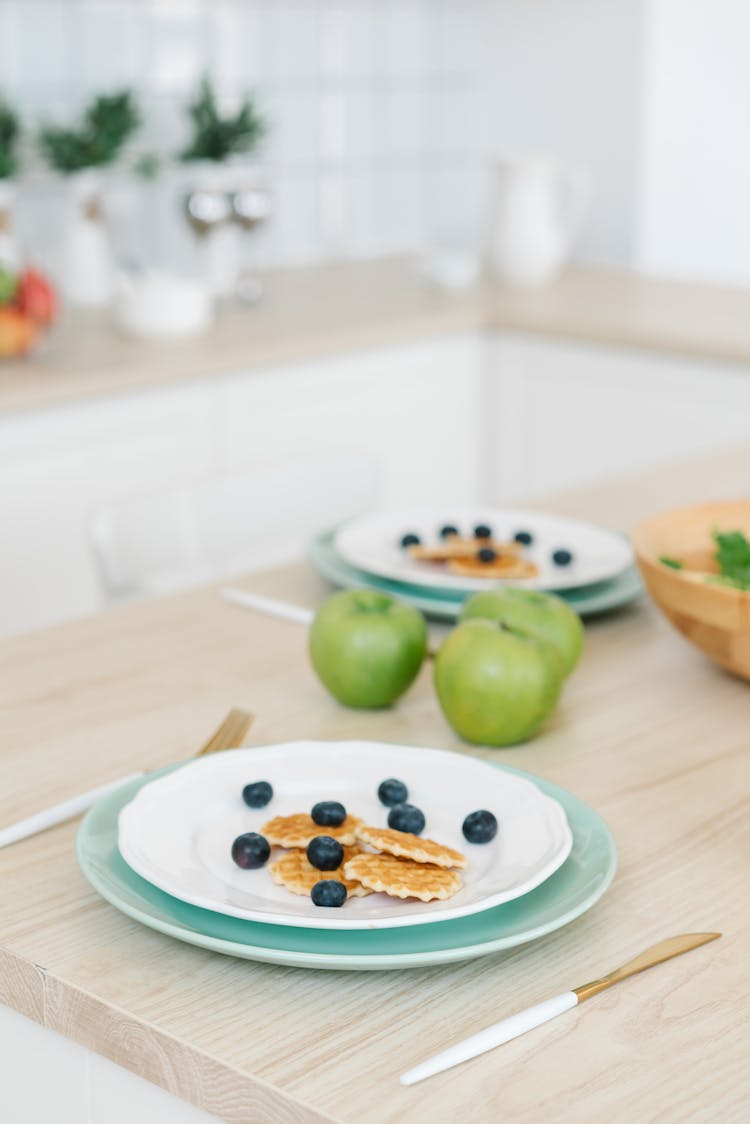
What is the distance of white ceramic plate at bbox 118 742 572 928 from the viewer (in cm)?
76

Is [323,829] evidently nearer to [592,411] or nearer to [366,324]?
[366,324]

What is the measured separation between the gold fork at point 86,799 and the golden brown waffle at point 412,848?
0.18 metres

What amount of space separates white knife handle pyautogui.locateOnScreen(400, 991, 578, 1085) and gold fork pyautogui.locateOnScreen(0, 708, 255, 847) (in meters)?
0.30

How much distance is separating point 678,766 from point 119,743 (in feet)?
1.18

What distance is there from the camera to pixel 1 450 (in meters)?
2.15

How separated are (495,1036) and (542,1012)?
0.10 feet

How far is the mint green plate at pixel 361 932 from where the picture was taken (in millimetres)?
725

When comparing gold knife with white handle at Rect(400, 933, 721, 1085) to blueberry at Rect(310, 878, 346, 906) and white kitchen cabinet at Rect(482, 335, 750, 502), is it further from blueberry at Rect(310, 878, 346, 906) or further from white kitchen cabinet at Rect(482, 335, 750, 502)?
white kitchen cabinet at Rect(482, 335, 750, 502)

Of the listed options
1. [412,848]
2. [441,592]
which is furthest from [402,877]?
[441,592]

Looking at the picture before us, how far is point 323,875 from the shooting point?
30.9 inches

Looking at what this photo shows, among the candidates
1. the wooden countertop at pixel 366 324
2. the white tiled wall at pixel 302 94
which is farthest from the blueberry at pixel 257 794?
the white tiled wall at pixel 302 94

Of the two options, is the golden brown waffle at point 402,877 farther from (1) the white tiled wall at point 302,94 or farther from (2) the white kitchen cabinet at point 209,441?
(1) the white tiled wall at point 302,94

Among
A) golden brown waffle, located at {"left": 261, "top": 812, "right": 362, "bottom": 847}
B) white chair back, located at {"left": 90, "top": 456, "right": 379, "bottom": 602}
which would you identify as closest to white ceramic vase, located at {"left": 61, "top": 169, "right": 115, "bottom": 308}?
white chair back, located at {"left": 90, "top": 456, "right": 379, "bottom": 602}

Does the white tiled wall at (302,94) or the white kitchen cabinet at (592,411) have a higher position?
the white tiled wall at (302,94)
